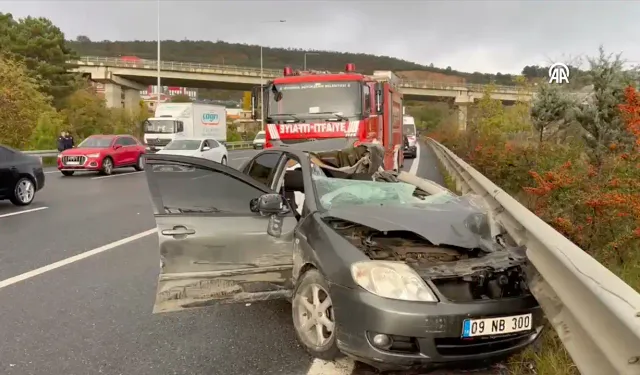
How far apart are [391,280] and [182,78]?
6827cm

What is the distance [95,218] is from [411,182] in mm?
6791

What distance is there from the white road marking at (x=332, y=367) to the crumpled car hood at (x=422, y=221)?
924 mm

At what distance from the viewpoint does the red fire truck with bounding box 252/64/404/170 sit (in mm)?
11781

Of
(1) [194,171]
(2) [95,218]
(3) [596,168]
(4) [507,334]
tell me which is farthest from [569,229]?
(2) [95,218]

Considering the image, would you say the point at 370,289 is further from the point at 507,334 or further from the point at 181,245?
the point at 181,245

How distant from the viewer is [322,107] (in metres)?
12.1

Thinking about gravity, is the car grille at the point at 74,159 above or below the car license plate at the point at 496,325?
above

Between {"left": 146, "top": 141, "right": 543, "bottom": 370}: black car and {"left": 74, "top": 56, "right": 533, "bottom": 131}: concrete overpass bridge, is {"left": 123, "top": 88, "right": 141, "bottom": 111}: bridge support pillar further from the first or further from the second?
{"left": 146, "top": 141, "right": 543, "bottom": 370}: black car

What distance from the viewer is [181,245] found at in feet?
13.9

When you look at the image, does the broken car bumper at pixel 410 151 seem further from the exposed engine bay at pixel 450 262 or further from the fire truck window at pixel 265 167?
the exposed engine bay at pixel 450 262

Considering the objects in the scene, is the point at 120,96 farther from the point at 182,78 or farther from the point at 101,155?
the point at 101,155

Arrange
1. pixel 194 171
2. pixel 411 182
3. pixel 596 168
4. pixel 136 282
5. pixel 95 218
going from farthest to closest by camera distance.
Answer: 1. pixel 95 218
2. pixel 596 168
3. pixel 136 282
4. pixel 411 182
5. pixel 194 171

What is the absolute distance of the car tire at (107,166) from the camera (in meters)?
19.5

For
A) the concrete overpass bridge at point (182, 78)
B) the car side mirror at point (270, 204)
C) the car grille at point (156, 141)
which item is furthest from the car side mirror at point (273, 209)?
the concrete overpass bridge at point (182, 78)
